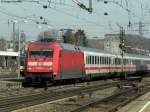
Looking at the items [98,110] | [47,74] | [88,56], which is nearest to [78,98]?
[98,110]

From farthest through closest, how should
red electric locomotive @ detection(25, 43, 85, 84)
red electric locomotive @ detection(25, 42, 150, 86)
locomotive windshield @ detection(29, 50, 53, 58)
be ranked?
1. locomotive windshield @ detection(29, 50, 53, 58)
2. red electric locomotive @ detection(25, 42, 150, 86)
3. red electric locomotive @ detection(25, 43, 85, 84)

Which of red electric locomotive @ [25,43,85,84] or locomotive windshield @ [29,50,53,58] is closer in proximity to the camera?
red electric locomotive @ [25,43,85,84]

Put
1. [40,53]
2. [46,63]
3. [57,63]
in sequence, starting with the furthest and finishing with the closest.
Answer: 1. [40,53]
2. [46,63]
3. [57,63]

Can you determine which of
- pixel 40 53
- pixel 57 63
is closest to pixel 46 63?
pixel 57 63

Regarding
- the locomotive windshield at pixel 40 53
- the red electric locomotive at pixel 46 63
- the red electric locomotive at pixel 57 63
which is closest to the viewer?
the red electric locomotive at pixel 46 63

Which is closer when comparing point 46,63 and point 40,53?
point 46,63

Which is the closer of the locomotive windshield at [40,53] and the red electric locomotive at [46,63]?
the red electric locomotive at [46,63]

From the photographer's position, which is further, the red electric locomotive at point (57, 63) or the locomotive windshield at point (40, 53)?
the locomotive windshield at point (40, 53)

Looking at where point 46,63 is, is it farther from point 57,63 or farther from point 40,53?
point 40,53

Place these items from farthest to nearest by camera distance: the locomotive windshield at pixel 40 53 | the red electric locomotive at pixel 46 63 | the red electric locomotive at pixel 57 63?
the locomotive windshield at pixel 40 53 < the red electric locomotive at pixel 57 63 < the red electric locomotive at pixel 46 63

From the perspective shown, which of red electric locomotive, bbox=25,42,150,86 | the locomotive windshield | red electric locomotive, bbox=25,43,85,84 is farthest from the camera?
the locomotive windshield

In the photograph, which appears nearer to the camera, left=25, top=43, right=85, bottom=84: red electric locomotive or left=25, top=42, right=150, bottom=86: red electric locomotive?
left=25, top=43, right=85, bottom=84: red electric locomotive

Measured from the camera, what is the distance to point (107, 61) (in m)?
52.5

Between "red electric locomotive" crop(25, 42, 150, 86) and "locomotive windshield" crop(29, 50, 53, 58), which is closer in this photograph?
"red electric locomotive" crop(25, 42, 150, 86)
